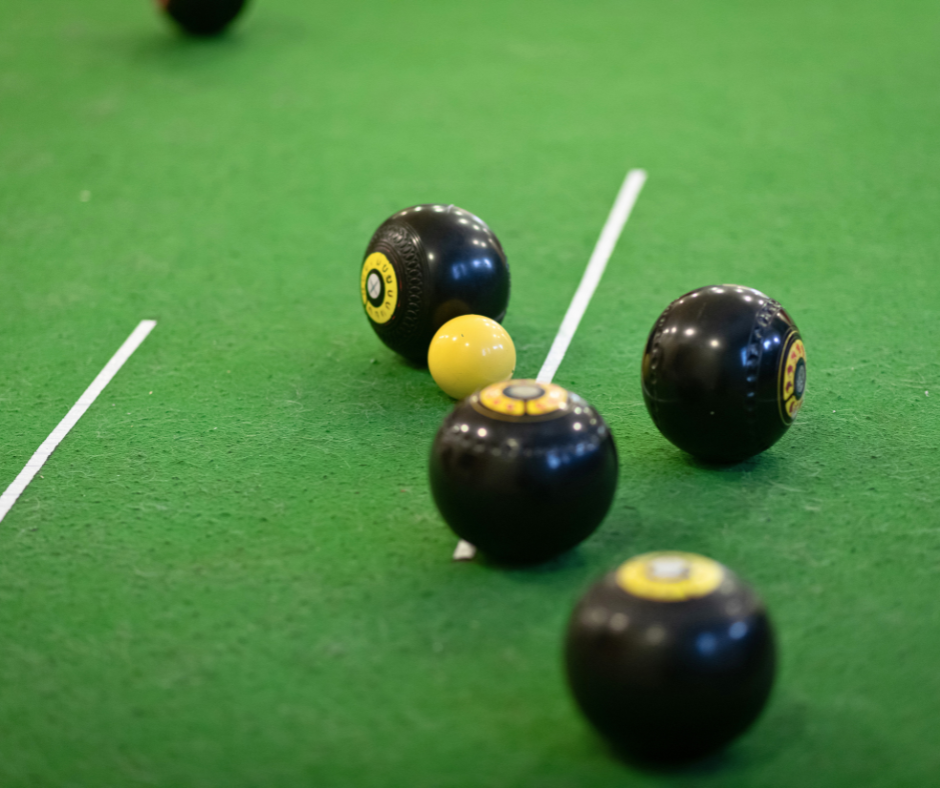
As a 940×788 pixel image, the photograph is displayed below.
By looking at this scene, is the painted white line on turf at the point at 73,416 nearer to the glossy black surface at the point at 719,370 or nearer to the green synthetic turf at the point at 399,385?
the green synthetic turf at the point at 399,385

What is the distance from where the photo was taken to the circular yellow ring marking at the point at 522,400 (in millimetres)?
3945

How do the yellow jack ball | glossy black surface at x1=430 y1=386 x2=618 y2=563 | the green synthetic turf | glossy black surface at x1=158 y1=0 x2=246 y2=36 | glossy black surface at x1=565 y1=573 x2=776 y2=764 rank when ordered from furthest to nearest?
glossy black surface at x1=158 y1=0 x2=246 y2=36
the yellow jack ball
glossy black surface at x1=430 y1=386 x2=618 y2=563
the green synthetic turf
glossy black surface at x1=565 y1=573 x2=776 y2=764

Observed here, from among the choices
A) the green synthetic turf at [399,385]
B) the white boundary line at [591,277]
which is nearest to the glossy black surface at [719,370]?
the green synthetic turf at [399,385]

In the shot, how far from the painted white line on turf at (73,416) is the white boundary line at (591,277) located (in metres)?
1.93

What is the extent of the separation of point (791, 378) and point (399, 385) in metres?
1.95

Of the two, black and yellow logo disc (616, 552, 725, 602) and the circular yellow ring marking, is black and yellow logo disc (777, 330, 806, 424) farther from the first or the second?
black and yellow logo disc (616, 552, 725, 602)

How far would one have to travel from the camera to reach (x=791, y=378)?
4.53 metres

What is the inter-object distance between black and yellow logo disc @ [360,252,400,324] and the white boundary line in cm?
81

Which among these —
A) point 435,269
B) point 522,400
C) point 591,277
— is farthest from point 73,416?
point 591,277

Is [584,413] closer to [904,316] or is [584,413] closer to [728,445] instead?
[728,445]

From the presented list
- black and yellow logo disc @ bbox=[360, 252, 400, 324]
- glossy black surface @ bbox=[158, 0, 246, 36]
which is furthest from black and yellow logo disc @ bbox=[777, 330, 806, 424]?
glossy black surface @ bbox=[158, 0, 246, 36]

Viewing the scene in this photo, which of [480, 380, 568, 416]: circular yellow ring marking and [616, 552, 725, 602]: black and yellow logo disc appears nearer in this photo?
[616, 552, 725, 602]: black and yellow logo disc

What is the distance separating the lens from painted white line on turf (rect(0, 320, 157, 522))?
475cm

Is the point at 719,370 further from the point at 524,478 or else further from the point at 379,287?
the point at 379,287
